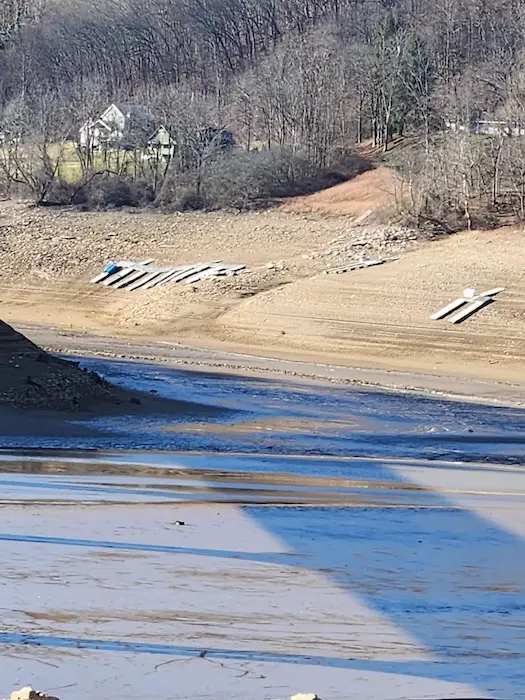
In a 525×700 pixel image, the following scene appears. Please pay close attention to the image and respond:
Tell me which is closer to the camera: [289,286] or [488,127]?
[289,286]

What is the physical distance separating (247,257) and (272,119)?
2662cm

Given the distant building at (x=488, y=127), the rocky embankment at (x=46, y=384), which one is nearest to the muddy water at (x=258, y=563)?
the rocky embankment at (x=46, y=384)

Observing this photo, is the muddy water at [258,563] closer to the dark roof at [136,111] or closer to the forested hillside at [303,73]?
the forested hillside at [303,73]

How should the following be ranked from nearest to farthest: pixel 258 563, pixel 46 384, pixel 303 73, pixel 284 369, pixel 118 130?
pixel 258 563 < pixel 46 384 < pixel 284 369 < pixel 118 130 < pixel 303 73

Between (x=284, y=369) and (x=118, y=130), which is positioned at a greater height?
(x=118, y=130)

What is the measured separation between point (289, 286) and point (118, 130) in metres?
29.1

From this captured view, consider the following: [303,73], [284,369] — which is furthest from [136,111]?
[284,369]

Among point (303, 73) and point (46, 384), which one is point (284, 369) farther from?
point (303, 73)

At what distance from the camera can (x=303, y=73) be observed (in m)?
68.6

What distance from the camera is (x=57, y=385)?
56.6 ft

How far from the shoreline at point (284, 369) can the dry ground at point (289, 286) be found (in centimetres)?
92

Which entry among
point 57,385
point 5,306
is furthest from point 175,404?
point 5,306

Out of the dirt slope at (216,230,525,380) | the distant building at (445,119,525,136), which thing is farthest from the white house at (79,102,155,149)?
the dirt slope at (216,230,525,380)

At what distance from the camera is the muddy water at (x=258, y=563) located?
23.2 ft
